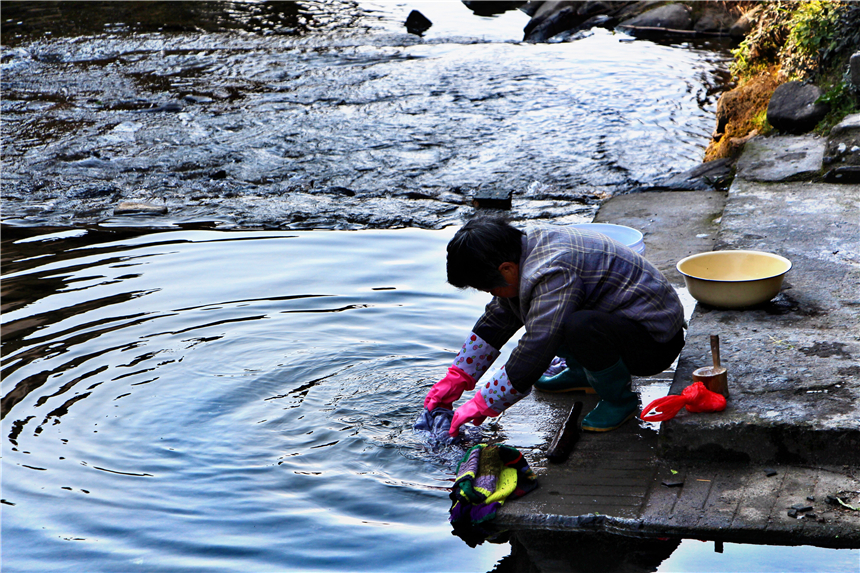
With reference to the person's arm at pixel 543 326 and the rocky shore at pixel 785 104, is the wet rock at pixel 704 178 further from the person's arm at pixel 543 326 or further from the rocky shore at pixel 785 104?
the person's arm at pixel 543 326

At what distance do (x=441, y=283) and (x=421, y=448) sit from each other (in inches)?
80.2

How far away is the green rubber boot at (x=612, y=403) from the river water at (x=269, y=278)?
262 millimetres

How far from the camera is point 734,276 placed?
4199 millimetres

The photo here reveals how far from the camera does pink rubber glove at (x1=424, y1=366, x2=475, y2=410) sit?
375 cm

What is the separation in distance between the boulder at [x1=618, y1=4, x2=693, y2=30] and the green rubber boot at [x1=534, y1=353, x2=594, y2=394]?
13.6m

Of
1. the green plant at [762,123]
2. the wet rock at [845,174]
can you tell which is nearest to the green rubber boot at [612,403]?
the wet rock at [845,174]

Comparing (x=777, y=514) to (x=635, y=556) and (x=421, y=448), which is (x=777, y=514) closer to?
(x=635, y=556)

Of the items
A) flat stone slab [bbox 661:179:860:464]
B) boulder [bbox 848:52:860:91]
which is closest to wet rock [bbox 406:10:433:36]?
boulder [bbox 848:52:860:91]

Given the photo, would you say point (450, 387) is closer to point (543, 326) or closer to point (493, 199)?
point (543, 326)

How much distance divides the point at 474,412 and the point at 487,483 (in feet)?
1.30

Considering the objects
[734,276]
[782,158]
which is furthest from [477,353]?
[782,158]

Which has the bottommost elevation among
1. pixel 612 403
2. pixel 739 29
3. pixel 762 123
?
pixel 612 403

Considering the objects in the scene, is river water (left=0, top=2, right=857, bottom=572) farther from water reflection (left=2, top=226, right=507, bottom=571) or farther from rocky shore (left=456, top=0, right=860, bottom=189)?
rocky shore (left=456, top=0, right=860, bottom=189)

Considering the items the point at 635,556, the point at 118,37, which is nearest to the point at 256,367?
the point at 635,556
